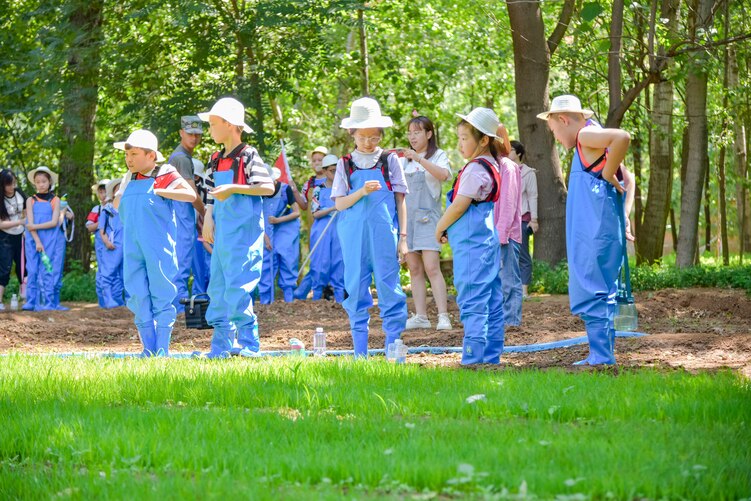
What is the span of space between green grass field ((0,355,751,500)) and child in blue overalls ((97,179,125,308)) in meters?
10.2

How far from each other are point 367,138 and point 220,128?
4.14 ft

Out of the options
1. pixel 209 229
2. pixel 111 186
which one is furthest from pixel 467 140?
pixel 111 186

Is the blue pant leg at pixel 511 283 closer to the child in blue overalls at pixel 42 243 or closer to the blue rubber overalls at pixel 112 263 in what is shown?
the blue rubber overalls at pixel 112 263

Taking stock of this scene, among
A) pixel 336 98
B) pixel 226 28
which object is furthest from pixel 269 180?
pixel 336 98

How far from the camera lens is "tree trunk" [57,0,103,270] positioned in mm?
20328

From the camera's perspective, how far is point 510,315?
38.9 ft

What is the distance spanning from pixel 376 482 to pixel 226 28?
16579 mm

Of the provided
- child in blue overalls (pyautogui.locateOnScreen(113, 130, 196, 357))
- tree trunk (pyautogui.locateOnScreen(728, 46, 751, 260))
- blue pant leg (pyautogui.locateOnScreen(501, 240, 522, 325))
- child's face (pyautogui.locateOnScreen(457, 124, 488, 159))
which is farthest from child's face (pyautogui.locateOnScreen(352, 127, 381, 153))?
tree trunk (pyautogui.locateOnScreen(728, 46, 751, 260))

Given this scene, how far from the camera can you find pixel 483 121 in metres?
8.39

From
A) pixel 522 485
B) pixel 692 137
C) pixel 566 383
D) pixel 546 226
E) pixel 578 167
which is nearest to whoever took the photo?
pixel 522 485

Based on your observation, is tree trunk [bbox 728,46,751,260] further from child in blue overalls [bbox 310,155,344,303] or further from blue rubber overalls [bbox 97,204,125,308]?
blue rubber overalls [bbox 97,204,125,308]

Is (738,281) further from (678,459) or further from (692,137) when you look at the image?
(678,459)

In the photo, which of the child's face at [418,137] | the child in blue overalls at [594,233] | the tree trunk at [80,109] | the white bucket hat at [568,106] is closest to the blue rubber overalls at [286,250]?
the tree trunk at [80,109]

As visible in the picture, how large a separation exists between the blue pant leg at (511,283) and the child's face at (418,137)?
1.29 metres
